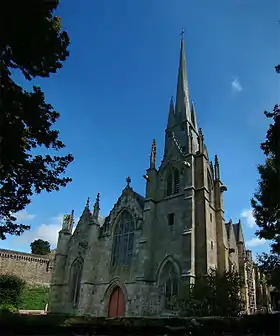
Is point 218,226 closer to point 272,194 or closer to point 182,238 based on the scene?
point 182,238

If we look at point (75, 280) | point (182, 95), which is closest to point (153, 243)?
point (75, 280)

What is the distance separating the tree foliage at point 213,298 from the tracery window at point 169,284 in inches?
68.7

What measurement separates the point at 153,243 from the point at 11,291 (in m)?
20.5

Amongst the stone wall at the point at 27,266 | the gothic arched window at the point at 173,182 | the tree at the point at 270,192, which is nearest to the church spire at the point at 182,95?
the gothic arched window at the point at 173,182

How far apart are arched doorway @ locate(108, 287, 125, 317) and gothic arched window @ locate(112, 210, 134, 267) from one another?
7.47 ft

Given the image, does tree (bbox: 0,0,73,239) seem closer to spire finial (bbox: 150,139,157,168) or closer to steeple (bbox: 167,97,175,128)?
spire finial (bbox: 150,139,157,168)

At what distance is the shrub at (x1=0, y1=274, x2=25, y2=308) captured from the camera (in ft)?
108

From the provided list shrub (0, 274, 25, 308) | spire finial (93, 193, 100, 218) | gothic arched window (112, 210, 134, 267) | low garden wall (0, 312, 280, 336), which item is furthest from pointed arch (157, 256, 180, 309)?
shrub (0, 274, 25, 308)

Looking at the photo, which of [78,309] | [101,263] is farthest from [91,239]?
[78,309]

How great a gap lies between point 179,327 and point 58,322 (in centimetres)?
257

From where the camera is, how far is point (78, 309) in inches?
1002

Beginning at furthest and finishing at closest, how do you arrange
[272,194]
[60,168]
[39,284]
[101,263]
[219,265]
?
[39,284] < [101,263] < [219,265] < [272,194] < [60,168]

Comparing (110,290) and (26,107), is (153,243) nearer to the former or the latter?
(110,290)

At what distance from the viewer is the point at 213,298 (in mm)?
17047
